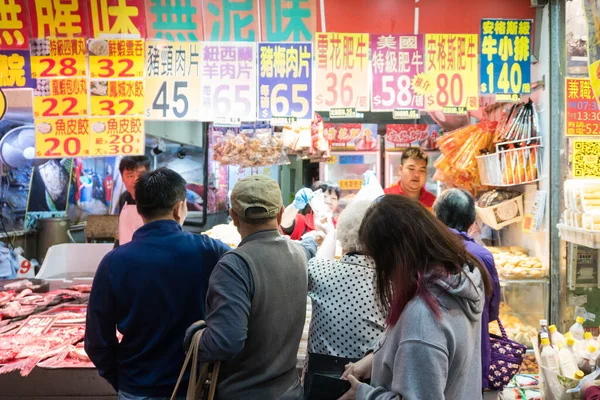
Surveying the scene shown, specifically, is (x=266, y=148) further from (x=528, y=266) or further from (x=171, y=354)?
(x=171, y=354)

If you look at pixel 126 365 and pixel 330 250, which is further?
pixel 330 250

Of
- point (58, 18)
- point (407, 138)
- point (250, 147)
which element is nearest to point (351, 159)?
point (407, 138)

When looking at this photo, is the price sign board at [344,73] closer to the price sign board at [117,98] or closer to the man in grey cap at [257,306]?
the price sign board at [117,98]

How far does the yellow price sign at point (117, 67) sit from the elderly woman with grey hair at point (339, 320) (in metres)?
2.60

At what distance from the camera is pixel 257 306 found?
2164 mm

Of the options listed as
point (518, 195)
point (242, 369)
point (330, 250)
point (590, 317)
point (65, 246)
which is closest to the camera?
point (242, 369)

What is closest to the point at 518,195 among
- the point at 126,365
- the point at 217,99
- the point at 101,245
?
the point at 217,99

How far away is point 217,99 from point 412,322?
308 cm

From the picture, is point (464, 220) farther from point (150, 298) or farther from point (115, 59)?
point (115, 59)

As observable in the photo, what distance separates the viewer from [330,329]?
235 cm

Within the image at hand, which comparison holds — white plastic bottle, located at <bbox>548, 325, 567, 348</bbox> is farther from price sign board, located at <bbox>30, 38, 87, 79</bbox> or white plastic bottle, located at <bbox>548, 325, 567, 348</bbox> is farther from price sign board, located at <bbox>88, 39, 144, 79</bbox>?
price sign board, located at <bbox>30, 38, 87, 79</bbox>

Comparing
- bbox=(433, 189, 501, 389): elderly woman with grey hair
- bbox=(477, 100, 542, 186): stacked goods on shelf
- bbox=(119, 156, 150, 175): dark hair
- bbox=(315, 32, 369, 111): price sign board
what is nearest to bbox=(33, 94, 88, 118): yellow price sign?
bbox=(119, 156, 150, 175): dark hair

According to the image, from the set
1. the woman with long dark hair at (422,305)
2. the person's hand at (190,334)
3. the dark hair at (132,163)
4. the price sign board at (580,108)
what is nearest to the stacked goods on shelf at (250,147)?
the dark hair at (132,163)

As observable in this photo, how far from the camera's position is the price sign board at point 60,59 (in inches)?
165
